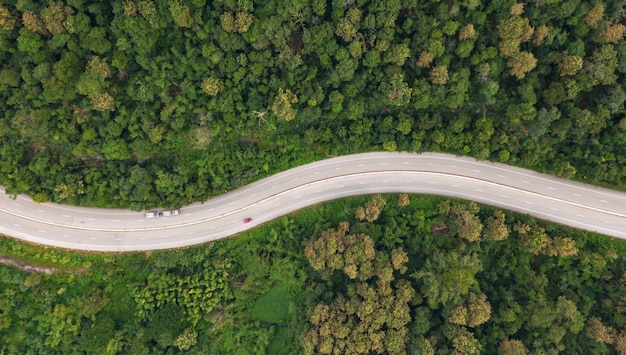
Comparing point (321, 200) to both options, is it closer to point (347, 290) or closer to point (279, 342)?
point (347, 290)

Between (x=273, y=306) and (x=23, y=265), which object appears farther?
(x=273, y=306)

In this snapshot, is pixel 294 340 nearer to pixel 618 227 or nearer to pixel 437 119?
pixel 437 119

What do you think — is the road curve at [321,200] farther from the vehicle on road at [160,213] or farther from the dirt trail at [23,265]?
the dirt trail at [23,265]

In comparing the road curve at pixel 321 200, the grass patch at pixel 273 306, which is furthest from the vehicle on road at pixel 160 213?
the grass patch at pixel 273 306

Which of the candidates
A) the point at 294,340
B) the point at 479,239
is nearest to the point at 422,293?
the point at 479,239

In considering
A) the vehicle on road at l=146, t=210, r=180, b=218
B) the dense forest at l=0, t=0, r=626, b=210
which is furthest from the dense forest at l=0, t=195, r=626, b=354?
the dense forest at l=0, t=0, r=626, b=210

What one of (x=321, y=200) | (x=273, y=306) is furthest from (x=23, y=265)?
(x=321, y=200)
